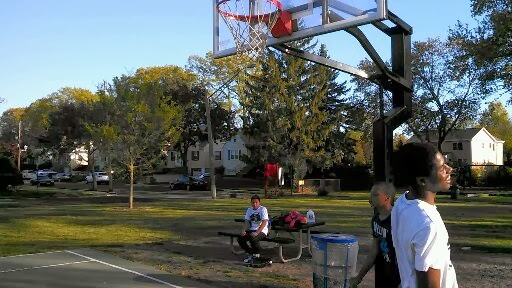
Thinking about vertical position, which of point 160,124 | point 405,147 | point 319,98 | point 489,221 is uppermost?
Result: point 319,98

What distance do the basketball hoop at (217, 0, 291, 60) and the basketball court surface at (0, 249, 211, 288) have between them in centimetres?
450

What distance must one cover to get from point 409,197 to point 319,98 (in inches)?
1564

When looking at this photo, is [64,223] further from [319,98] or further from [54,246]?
[319,98]

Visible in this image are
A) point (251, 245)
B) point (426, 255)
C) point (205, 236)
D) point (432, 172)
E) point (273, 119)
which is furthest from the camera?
point (273, 119)

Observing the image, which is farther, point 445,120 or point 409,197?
point 445,120

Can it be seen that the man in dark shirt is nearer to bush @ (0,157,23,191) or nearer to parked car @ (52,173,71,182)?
bush @ (0,157,23,191)

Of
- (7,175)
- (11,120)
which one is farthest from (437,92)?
(11,120)

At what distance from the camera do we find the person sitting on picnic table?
9.87 meters

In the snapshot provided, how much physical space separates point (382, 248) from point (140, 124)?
1966 centimetres

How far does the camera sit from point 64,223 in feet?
58.1

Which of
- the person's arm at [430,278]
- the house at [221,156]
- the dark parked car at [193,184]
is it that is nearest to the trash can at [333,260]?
the person's arm at [430,278]

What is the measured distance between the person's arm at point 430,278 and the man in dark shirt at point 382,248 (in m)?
1.64

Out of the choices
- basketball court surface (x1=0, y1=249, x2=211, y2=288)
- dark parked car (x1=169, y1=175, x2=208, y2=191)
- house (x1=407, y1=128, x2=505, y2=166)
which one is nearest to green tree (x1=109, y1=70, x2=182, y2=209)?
basketball court surface (x1=0, y1=249, x2=211, y2=288)

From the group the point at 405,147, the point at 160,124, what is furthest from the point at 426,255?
the point at 160,124
